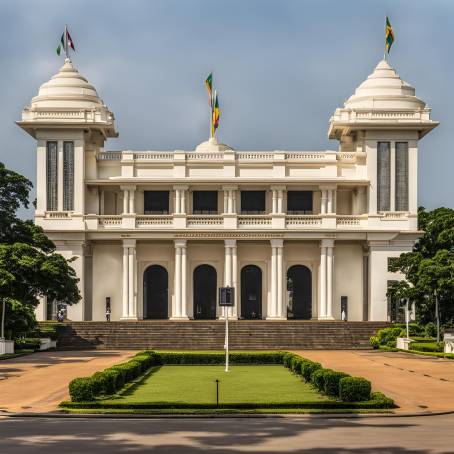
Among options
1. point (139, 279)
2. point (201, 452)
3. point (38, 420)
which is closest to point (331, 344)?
point (139, 279)

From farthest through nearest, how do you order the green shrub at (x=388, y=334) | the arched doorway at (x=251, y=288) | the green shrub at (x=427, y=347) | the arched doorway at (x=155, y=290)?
the arched doorway at (x=251, y=288) < the arched doorway at (x=155, y=290) < the green shrub at (x=388, y=334) < the green shrub at (x=427, y=347)

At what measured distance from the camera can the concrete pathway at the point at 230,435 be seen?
67.5 ft

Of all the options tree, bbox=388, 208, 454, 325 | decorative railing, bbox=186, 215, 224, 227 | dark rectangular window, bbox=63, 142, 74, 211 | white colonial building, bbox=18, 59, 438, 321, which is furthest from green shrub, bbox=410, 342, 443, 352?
dark rectangular window, bbox=63, 142, 74, 211

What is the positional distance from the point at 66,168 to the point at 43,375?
36083 mm

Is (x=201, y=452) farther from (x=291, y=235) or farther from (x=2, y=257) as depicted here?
(x=291, y=235)

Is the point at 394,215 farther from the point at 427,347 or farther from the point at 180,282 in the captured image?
the point at 427,347

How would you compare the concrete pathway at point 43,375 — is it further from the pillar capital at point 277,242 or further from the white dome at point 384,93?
the white dome at point 384,93

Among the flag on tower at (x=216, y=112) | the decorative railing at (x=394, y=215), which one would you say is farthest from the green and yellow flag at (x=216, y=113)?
the decorative railing at (x=394, y=215)

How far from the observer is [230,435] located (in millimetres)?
22906

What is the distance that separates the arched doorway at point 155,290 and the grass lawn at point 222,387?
3275 cm

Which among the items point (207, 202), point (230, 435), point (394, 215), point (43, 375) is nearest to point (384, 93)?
point (394, 215)

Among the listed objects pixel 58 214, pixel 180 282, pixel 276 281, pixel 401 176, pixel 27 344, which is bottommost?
pixel 27 344

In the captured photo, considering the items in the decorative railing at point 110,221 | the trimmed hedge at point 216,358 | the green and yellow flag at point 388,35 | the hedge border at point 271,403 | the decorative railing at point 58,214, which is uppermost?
the green and yellow flag at point 388,35

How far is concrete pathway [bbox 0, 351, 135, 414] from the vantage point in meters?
30.8
